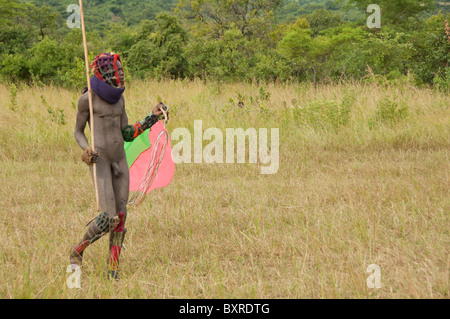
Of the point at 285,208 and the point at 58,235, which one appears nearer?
the point at 58,235

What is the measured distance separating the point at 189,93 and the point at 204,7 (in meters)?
21.7

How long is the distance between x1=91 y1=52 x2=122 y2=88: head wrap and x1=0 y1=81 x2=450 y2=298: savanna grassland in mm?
1514

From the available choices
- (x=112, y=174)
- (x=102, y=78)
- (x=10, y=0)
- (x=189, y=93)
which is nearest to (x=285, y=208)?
(x=112, y=174)

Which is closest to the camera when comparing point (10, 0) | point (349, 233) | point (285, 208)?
point (349, 233)

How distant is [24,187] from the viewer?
6.19 m

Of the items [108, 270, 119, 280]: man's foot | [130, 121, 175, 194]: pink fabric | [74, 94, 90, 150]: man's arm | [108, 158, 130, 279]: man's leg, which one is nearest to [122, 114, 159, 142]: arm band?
[108, 158, 130, 279]: man's leg

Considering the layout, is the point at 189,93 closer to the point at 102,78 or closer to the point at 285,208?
the point at 285,208

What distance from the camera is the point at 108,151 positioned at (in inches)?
138

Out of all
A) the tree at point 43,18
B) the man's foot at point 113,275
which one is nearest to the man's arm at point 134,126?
the man's foot at point 113,275

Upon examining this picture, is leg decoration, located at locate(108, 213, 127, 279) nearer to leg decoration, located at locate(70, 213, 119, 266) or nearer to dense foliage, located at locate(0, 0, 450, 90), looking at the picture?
leg decoration, located at locate(70, 213, 119, 266)

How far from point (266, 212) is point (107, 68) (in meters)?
2.45

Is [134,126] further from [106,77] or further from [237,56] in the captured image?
[237,56]

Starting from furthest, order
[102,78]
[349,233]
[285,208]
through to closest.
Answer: [285,208], [349,233], [102,78]
